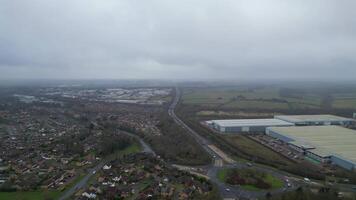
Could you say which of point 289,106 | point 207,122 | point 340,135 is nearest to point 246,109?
point 289,106

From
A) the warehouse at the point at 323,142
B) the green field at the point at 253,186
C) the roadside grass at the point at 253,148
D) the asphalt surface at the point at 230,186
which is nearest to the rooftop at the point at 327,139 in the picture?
the warehouse at the point at 323,142

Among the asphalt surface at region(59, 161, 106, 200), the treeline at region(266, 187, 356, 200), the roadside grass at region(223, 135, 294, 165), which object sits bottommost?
the asphalt surface at region(59, 161, 106, 200)

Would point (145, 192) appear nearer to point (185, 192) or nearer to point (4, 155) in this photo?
point (185, 192)

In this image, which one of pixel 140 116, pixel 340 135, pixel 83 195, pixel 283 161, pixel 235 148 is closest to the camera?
pixel 83 195

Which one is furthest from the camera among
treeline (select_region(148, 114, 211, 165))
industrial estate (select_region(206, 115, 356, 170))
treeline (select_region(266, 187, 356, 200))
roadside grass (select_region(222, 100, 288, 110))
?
roadside grass (select_region(222, 100, 288, 110))

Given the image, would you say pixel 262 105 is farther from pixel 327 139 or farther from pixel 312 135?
pixel 327 139

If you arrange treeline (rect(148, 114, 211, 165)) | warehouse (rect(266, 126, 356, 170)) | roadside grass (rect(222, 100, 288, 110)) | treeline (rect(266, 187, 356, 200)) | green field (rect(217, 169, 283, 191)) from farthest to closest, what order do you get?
roadside grass (rect(222, 100, 288, 110)) → treeline (rect(148, 114, 211, 165)) → warehouse (rect(266, 126, 356, 170)) → green field (rect(217, 169, 283, 191)) → treeline (rect(266, 187, 356, 200))

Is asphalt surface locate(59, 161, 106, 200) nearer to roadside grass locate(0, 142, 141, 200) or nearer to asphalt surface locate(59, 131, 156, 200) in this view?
asphalt surface locate(59, 131, 156, 200)

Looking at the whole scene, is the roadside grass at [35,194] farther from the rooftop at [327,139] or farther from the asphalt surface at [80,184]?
the rooftop at [327,139]

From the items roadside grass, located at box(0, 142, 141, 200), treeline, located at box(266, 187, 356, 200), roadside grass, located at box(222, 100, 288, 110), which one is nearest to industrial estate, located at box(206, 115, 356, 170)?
treeline, located at box(266, 187, 356, 200)
